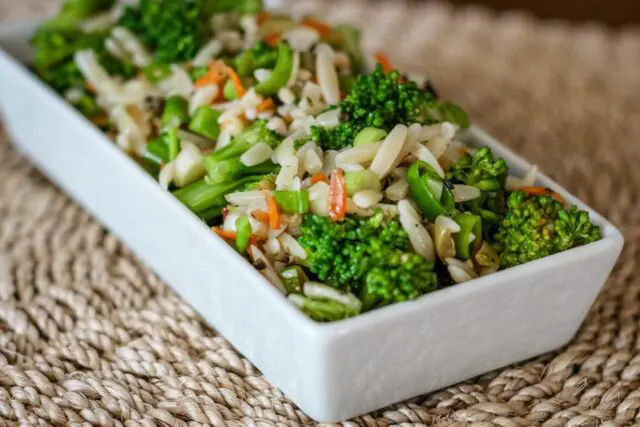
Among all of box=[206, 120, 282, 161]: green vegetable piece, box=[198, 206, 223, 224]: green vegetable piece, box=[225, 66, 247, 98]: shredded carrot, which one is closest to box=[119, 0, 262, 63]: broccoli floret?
box=[225, 66, 247, 98]: shredded carrot

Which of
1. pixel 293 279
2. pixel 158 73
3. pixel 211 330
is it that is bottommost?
pixel 211 330

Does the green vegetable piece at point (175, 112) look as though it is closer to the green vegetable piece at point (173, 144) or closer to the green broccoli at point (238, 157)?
the green vegetable piece at point (173, 144)

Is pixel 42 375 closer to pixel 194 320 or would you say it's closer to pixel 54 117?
pixel 194 320

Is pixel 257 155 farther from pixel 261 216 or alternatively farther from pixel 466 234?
pixel 466 234

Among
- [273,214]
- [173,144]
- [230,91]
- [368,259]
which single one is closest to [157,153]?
[173,144]

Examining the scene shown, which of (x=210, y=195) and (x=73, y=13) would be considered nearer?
(x=210, y=195)

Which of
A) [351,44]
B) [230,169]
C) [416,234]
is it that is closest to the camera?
[416,234]

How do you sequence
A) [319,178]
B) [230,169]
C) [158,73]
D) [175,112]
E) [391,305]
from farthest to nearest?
[158,73], [175,112], [230,169], [319,178], [391,305]
